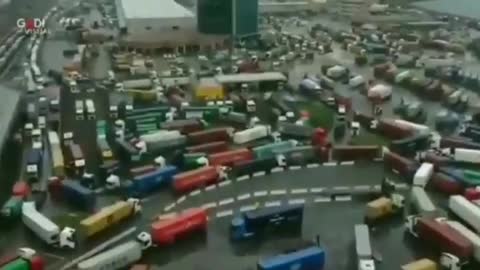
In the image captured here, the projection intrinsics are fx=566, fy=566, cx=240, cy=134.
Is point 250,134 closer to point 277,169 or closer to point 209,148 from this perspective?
point 209,148

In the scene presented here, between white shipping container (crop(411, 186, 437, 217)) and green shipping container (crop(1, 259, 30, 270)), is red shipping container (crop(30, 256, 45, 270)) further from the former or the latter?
white shipping container (crop(411, 186, 437, 217))

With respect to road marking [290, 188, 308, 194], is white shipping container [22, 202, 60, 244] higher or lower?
higher

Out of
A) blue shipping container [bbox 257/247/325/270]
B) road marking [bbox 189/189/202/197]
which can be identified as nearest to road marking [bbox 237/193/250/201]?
road marking [bbox 189/189/202/197]

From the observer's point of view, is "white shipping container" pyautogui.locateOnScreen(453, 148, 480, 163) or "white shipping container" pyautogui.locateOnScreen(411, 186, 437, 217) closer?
"white shipping container" pyautogui.locateOnScreen(411, 186, 437, 217)

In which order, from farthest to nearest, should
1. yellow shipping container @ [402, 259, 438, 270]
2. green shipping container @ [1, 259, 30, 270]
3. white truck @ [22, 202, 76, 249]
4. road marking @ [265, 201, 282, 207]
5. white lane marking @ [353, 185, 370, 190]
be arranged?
1. white lane marking @ [353, 185, 370, 190]
2. road marking @ [265, 201, 282, 207]
3. white truck @ [22, 202, 76, 249]
4. yellow shipping container @ [402, 259, 438, 270]
5. green shipping container @ [1, 259, 30, 270]

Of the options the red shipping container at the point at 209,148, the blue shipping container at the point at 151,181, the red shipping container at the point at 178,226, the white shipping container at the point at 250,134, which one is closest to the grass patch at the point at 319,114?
the white shipping container at the point at 250,134

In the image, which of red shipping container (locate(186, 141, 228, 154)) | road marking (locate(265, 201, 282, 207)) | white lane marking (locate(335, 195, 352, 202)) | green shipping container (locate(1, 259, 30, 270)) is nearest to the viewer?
green shipping container (locate(1, 259, 30, 270))
